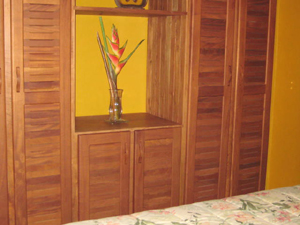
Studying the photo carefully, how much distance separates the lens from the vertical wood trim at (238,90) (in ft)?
9.61

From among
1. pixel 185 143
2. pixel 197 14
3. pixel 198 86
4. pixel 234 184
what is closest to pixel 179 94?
pixel 198 86

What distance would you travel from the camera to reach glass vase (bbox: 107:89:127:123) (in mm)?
2832

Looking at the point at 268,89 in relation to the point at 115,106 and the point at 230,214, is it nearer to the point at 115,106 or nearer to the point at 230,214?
the point at 115,106

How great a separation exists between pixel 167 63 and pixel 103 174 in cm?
95

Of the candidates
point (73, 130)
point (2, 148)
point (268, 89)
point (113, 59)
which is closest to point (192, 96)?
point (113, 59)

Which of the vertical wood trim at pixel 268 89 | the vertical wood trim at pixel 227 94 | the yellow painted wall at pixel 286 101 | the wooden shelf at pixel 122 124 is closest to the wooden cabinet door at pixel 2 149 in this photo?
the wooden shelf at pixel 122 124

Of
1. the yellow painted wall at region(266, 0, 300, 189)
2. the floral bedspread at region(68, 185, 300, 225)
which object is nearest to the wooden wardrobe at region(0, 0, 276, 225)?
the yellow painted wall at region(266, 0, 300, 189)

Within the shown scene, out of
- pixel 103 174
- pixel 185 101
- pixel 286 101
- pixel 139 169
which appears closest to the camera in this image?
pixel 103 174

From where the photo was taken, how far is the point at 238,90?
9.82 feet

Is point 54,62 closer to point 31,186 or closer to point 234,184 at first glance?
point 31,186

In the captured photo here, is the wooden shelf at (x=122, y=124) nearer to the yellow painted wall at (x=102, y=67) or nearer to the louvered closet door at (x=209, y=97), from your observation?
the yellow painted wall at (x=102, y=67)

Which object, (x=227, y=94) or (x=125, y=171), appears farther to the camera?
(x=227, y=94)

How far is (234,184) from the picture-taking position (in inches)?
122

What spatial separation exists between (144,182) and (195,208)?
95cm
